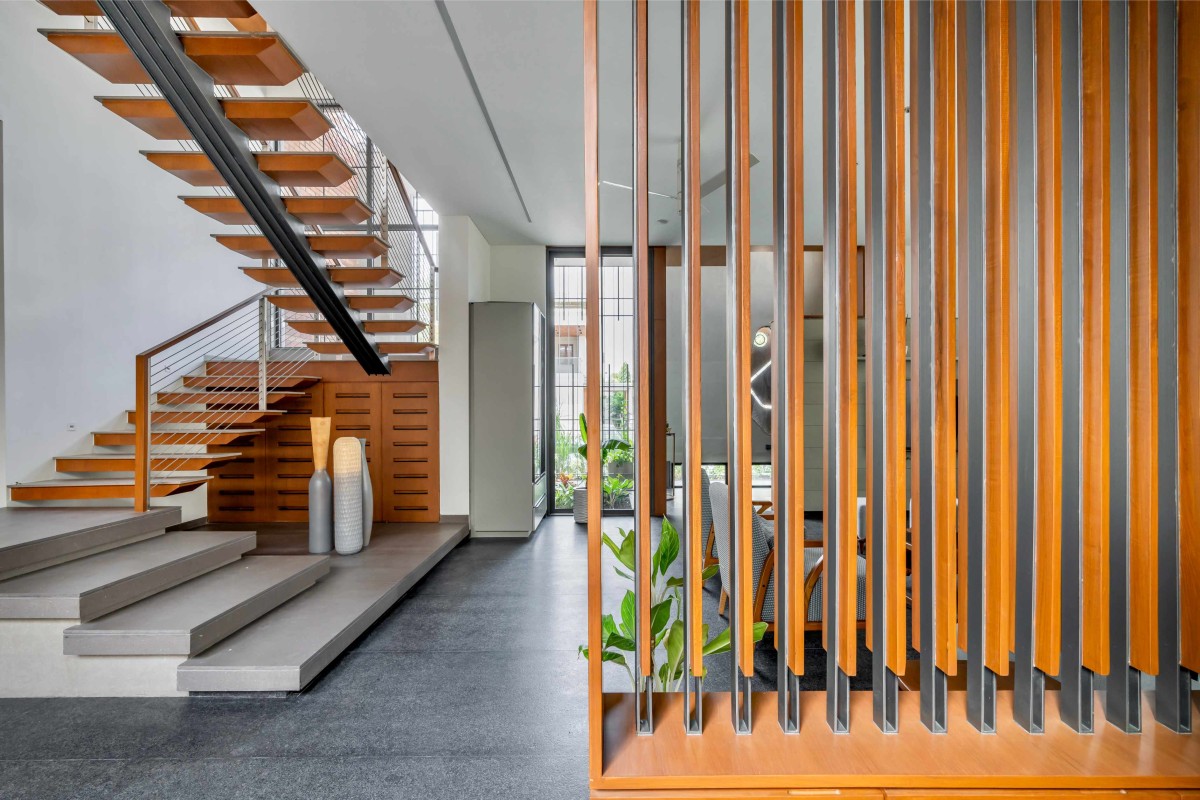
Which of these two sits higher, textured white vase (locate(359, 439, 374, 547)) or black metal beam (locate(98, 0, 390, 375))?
black metal beam (locate(98, 0, 390, 375))

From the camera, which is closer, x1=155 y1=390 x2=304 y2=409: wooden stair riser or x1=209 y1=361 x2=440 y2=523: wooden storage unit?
x1=155 y1=390 x2=304 y2=409: wooden stair riser

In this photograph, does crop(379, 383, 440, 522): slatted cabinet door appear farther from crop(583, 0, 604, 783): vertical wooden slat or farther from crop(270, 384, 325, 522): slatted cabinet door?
crop(583, 0, 604, 783): vertical wooden slat

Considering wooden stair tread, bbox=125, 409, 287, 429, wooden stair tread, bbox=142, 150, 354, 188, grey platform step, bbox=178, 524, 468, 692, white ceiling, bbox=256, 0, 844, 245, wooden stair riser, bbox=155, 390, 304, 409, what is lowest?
grey platform step, bbox=178, 524, 468, 692

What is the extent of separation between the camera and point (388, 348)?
5.28m

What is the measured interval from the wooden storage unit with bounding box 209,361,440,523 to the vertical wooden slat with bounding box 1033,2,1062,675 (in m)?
5.07

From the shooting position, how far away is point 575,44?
9.21 feet

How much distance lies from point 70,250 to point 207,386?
4.61 feet

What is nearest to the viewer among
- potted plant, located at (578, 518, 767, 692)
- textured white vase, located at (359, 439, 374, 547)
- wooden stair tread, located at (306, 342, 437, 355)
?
potted plant, located at (578, 518, 767, 692)

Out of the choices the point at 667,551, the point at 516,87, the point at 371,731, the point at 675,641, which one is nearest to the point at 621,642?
the point at 675,641

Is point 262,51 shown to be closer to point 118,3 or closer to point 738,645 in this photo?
point 118,3

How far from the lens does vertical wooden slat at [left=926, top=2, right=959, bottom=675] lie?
1171 millimetres

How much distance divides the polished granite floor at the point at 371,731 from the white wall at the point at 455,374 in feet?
7.55

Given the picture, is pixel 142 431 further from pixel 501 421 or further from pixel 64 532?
pixel 501 421

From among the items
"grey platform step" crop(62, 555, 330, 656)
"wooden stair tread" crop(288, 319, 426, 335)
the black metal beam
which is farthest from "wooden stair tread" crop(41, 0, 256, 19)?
"grey platform step" crop(62, 555, 330, 656)
